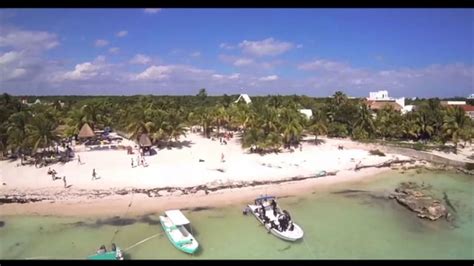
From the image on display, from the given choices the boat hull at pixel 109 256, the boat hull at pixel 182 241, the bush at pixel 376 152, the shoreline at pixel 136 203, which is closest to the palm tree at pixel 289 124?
the bush at pixel 376 152

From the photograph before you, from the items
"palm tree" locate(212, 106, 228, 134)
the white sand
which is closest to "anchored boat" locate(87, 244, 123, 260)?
the white sand

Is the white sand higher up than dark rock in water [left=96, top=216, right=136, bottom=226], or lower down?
higher up

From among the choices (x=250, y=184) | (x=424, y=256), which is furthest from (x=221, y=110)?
(x=424, y=256)

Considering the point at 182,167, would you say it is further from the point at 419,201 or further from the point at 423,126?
the point at 423,126

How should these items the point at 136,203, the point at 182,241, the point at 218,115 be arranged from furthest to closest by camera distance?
1. the point at 218,115
2. the point at 136,203
3. the point at 182,241

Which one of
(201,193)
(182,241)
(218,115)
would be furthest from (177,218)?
(218,115)

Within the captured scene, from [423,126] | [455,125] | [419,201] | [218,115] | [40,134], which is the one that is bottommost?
[419,201]

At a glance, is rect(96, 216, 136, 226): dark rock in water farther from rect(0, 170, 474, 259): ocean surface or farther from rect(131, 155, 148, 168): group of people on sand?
rect(131, 155, 148, 168): group of people on sand
